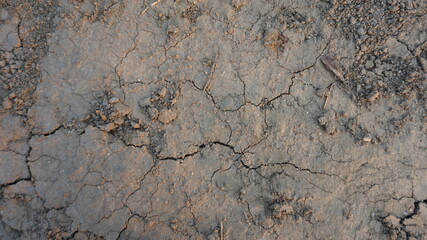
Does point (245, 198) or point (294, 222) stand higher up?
point (245, 198)

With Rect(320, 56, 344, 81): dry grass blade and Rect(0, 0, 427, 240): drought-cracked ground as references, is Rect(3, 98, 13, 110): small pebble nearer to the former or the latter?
Rect(0, 0, 427, 240): drought-cracked ground

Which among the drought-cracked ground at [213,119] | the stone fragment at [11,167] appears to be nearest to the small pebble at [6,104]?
the drought-cracked ground at [213,119]

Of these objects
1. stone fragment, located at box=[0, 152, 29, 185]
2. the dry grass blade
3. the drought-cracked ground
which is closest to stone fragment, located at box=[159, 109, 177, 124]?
the drought-cracked ground

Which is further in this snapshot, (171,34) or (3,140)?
(171,34)

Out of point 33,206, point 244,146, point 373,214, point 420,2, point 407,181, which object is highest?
point 420,2

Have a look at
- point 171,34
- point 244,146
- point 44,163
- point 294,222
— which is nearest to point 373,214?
point 294,222

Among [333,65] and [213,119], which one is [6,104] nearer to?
[213,119]

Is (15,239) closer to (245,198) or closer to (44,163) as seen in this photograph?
(44,163)

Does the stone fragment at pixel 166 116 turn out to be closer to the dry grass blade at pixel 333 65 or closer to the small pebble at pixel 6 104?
the small pebble at pixel 6 104
